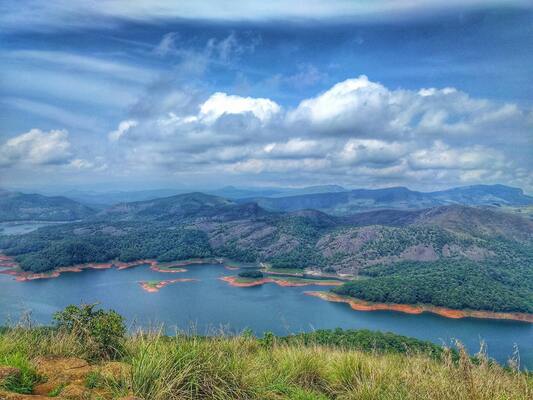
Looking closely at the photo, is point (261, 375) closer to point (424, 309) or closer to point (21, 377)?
point (21, 377)

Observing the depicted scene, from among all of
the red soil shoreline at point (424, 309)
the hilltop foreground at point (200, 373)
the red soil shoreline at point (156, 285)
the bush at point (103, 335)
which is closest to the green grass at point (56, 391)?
the hilltop foreground at point (200, 373)

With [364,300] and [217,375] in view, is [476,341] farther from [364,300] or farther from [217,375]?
[217,375]

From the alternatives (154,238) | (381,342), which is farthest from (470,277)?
(154,238)

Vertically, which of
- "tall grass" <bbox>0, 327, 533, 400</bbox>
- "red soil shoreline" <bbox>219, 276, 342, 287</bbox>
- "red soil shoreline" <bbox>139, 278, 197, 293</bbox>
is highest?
"tall grass" <bbox>0, 327, 533, 400</bbox>

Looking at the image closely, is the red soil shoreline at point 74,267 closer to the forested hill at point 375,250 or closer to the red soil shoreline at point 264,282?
the forested hill at point 375,250

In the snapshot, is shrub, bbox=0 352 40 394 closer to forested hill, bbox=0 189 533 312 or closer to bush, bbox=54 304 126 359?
bush, bbox=54 304 126 359

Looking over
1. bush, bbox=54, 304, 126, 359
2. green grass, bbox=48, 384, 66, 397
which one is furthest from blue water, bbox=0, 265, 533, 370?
green grass, bbox=48, 384, 66, 397
